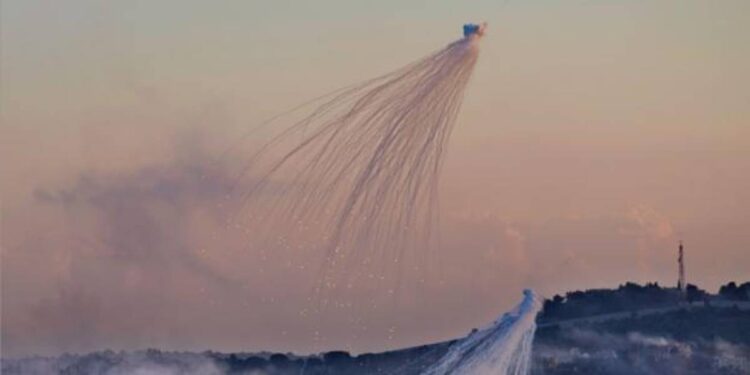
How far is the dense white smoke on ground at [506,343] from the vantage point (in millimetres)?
84688

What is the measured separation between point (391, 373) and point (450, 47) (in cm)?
12123

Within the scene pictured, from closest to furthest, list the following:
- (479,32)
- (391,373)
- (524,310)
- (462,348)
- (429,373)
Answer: (479,32)
(524,310)
(462,348)
(429,373)
(391,373)

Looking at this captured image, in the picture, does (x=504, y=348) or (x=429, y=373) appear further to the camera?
(x=429, y=373)

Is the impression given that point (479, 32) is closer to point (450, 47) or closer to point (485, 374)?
point (450, 47)

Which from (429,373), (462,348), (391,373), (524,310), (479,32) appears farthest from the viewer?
(391,373)

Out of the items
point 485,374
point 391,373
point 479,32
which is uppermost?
point 391,373

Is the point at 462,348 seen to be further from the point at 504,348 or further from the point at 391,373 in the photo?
the point at 391,373

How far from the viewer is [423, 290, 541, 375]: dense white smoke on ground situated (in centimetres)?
8469

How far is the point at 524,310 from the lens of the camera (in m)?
84.4

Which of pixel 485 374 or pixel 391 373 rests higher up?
pixel 391 373

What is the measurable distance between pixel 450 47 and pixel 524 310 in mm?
11489

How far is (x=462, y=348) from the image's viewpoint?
9050 centimetres

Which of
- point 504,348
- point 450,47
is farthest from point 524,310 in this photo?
point 450,47

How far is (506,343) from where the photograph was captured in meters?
86.2
